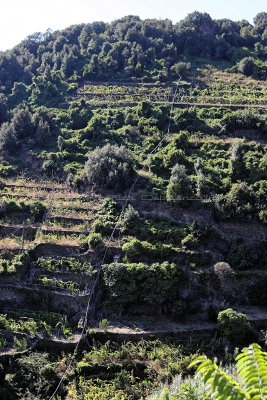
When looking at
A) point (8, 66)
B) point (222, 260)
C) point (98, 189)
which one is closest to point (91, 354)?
point (222, 260)

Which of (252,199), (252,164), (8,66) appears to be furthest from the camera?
(8,66)

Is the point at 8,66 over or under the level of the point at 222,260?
over

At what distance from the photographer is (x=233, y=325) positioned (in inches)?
817

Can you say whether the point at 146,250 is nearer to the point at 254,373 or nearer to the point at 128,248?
the point at 128,248

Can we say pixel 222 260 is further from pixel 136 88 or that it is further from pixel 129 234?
pixel 136 88

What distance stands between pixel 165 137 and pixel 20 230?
57.2 feet

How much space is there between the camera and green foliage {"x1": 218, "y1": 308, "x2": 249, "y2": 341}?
20.7m

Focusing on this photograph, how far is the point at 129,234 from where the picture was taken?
89.9 ft

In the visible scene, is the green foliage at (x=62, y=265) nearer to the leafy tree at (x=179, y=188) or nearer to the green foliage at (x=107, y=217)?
the green foliage at (x=107, y=217)

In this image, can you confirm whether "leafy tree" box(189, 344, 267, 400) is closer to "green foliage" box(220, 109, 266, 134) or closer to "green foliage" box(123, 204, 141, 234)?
"green foliage" box(123, 204, 141, 234)

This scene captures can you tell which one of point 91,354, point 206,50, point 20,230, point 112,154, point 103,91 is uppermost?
point 206,50

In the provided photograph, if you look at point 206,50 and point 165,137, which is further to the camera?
point 206,50

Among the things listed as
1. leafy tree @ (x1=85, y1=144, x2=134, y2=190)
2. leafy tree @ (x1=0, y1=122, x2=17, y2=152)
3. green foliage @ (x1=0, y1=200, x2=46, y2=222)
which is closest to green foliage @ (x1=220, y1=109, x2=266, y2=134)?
leafy tree @ (x1=85, y1=144, x2=134, y2=190)

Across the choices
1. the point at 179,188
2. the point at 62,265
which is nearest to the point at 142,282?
the point at 62,265
